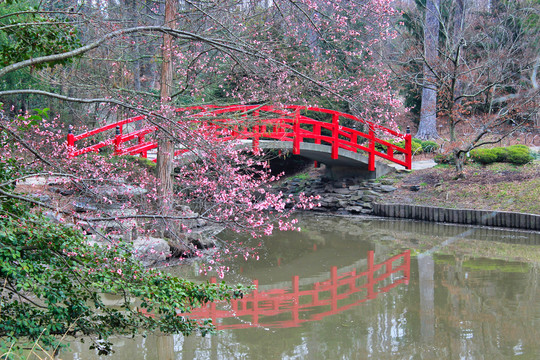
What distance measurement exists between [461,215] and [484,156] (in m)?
2.81

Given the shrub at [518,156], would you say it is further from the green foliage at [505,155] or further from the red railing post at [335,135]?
the red railing post at [335,135]

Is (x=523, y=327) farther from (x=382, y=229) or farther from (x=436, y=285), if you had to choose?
(x=382, y=229)

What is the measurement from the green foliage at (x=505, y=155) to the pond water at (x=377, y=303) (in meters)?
3.29

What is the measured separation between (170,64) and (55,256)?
208 inches

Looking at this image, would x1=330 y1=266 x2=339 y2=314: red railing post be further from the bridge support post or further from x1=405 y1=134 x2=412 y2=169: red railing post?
x1=405 y1=134 x2=412 y2=169: red railing post

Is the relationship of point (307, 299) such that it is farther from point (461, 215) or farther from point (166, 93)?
point (461, 215)

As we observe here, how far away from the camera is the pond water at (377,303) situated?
5.21 m

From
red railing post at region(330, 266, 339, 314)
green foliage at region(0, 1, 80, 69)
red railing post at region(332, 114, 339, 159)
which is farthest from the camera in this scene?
red railing post at region(332, 114, 339, 159)

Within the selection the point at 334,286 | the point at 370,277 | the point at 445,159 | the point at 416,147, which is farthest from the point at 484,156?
the point at 334,286

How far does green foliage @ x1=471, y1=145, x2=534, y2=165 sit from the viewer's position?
44.2ft

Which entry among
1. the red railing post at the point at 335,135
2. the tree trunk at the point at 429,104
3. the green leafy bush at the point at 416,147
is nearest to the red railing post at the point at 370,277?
the red railing post at the point at 335,135

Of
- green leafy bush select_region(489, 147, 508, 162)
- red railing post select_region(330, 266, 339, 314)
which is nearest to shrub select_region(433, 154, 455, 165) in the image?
green leafy bush select_region(489, 147, 508, 162)

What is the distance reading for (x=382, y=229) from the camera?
11.9 meters

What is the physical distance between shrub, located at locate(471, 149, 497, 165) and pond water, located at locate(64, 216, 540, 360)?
347 cm
